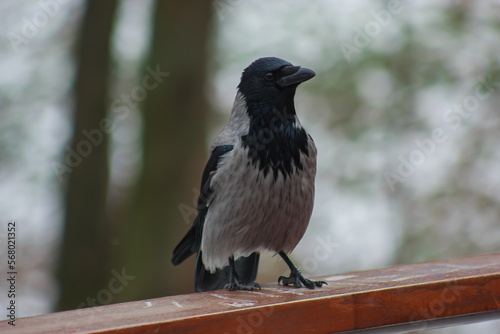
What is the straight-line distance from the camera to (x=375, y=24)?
22.7ft

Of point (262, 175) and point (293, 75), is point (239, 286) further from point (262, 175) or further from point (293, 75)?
point (293, 75)

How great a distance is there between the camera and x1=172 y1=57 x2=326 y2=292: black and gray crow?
303 cm

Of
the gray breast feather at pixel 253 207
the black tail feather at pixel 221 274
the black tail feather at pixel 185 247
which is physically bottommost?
the black tail feather at pixel 221 274

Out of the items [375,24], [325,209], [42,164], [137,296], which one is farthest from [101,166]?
[375,24]

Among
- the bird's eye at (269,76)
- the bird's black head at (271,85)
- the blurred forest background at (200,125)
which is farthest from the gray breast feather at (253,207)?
the blurred forest background at (200,125)

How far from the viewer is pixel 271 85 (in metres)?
3.10

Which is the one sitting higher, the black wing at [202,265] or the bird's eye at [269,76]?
the bird's eye at [269,76]

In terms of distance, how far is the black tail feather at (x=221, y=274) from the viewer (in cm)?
349

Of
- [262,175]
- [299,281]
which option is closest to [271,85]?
[262,175]

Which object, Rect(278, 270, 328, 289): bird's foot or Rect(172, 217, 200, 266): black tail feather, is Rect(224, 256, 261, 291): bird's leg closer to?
Rect(278, 270, 328, 289): bird's foot

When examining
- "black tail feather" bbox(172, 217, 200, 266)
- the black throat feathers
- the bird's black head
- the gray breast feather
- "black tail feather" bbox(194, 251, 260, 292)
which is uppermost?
the bird's black head

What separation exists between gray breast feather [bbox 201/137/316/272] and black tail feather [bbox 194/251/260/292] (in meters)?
0.29

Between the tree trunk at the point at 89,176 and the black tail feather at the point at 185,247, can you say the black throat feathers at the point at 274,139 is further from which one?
the tree trunk at the point at 89,176

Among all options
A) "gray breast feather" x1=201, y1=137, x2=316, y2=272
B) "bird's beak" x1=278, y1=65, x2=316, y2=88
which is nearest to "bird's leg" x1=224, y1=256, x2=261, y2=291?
"gray breast feather" x1=201, y1=137, x2=316, y2=272
